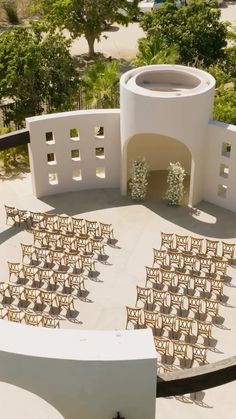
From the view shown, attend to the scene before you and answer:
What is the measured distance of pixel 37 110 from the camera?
3288cm

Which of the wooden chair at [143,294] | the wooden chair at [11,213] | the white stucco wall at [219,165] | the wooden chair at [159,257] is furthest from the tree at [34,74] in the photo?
the wooden chair at [143,294]

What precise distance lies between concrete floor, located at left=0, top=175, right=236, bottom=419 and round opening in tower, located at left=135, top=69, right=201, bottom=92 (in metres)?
5.76

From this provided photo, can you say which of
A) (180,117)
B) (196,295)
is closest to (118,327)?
(196,295)

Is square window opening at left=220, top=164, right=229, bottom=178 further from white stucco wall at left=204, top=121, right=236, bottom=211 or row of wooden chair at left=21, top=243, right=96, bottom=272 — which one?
row of wooden chair at left=21, top=243, right=96, bottom=272

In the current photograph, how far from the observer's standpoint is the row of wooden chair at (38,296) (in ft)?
71.7

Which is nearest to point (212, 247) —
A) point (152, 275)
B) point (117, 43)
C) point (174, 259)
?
point (174, 259)

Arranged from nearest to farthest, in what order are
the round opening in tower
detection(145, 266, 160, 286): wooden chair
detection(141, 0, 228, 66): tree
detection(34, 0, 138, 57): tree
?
detection(145, 266, 160, 286): wooden chair → the round opening in tower → detection(141, 0, 228, 66): tree → detection(34, 0, 138, 57): tree

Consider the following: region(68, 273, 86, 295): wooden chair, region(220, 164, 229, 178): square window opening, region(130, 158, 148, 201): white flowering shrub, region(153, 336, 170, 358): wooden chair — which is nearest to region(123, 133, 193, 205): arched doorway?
region(130, 158, 148, 201): white flowering shrub

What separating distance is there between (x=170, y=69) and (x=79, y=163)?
6723 millimetres

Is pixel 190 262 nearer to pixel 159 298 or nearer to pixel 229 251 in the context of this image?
pixel 229 251

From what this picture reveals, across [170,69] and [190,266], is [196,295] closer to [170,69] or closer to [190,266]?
[190,266]

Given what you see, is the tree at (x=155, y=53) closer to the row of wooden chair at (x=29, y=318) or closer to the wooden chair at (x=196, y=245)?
the wooden chair at (x=196, y=245)

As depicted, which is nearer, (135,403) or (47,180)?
(135,403)

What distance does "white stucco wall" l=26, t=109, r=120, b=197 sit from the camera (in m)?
27.4
